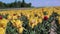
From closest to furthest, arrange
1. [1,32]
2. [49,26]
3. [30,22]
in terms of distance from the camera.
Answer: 1. [1,32]
2. [30,22]
3. [49,26]

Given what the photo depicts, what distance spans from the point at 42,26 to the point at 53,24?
17.9 inches

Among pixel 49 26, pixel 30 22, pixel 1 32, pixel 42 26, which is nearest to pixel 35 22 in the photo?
pixel 30 22

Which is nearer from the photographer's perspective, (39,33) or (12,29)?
(12,29)

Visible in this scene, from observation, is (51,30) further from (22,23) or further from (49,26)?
(22,23)

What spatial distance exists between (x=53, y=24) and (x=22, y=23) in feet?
3.56

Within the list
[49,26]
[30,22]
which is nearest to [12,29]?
[30,22]

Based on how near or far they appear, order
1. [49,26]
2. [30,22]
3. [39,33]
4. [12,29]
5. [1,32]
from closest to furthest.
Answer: [1,32], [12,29], [30,22], [39,33], [49,26]

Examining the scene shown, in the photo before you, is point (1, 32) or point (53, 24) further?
point (53, 24)

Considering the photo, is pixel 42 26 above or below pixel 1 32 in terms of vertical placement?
below

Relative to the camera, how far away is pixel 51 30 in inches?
174

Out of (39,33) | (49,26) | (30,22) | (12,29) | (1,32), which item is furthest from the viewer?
(49,26)

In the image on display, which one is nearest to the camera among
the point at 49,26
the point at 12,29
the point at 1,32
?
the point at 1,32

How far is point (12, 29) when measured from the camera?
3.44 m

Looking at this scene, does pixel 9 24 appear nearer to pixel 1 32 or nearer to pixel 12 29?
pixel 12 29
